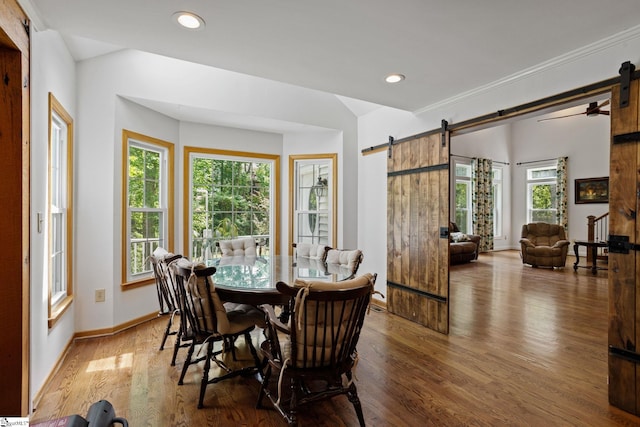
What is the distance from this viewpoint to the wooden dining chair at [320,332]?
5.43 ft

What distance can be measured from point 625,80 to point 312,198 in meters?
3.71

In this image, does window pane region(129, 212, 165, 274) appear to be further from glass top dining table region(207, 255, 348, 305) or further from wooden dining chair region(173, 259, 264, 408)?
wooden dining chair region(173, 259, 264, 408)

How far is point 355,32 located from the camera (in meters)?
2.13

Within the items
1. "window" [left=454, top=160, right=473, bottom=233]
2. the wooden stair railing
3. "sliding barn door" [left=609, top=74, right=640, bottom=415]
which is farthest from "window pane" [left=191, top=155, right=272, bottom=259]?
the wooden stair railing

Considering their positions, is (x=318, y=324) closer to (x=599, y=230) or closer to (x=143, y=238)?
(x=143, y=238)

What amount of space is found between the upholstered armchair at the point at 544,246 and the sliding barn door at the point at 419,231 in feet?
16.9

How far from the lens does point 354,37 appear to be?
2.19 m

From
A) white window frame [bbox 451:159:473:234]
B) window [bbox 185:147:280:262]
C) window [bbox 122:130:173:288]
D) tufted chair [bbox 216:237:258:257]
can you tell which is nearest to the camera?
window [bbox 122:130:173:288]

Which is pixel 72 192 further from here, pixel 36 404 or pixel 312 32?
pixel 312 32

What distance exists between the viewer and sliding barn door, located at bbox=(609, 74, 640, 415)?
80.4 inches

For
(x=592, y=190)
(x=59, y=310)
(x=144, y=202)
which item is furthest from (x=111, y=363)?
(x=592, y=190)

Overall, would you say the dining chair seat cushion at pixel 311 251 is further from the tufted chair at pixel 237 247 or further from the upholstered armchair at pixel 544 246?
the upholstered armchair at pixel 544 246

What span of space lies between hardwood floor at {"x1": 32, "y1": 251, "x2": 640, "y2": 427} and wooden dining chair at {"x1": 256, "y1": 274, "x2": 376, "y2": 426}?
418mm

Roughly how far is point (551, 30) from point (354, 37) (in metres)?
1.30
